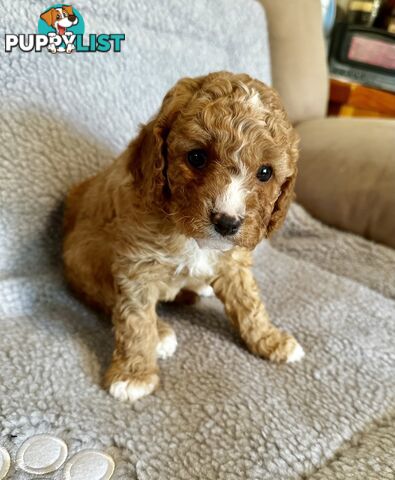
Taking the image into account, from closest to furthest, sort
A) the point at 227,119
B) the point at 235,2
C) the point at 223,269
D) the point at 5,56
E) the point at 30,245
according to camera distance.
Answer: the point at 227,119
the point at 223,269
the point at 5,56
the point at 30,245
the point at 235,2

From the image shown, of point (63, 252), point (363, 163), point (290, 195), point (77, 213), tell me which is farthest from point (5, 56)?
point (363, 163)

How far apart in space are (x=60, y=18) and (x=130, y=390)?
4.66 feet

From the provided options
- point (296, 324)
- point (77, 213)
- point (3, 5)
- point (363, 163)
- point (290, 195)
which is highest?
point (3, 5)

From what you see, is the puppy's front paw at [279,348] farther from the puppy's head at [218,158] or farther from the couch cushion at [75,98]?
the couch cushion at [75,98]

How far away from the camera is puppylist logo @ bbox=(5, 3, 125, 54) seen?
1.79m

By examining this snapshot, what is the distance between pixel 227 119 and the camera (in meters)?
1.23

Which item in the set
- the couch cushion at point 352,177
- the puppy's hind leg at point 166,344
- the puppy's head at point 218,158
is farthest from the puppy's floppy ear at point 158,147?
the couch cushion at point 352,177

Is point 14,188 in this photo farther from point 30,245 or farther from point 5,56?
point 5,56

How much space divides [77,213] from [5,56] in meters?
0.62

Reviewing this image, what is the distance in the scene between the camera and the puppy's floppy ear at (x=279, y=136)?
1301 millimetres

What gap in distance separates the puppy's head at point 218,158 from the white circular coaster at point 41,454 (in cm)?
64

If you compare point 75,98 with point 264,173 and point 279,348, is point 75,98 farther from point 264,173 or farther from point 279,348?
point 279,348

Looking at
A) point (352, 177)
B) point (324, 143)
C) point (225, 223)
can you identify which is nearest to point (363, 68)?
point (324, 143)

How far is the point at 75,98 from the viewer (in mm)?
1936
